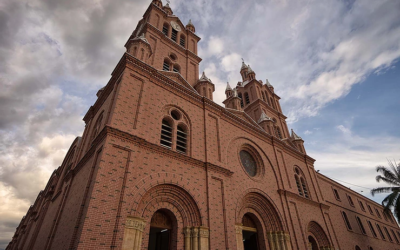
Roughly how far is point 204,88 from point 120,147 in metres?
9.00

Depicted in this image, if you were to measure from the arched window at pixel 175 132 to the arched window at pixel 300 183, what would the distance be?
39.6ft

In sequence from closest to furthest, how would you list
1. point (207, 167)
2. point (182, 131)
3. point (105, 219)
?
point (105, 219)
point (207, 167)
point (182, 131)

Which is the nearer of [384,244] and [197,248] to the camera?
[197,248]

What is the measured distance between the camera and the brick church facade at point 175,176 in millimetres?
9156

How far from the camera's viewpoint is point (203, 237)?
10.5 metres

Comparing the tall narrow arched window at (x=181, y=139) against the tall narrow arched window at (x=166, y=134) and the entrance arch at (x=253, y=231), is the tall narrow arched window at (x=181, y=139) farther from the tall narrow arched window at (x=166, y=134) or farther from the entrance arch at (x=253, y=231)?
the entrance arch at (x=253, y=231)

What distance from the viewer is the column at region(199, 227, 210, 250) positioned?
10254 mm

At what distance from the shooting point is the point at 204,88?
17234 mm

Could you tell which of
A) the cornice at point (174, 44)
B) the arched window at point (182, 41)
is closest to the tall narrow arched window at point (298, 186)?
the cornice at point (174, 44)

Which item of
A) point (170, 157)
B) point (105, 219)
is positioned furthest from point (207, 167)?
point (105, 219)

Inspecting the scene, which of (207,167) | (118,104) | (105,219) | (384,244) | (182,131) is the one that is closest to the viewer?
(105,219)

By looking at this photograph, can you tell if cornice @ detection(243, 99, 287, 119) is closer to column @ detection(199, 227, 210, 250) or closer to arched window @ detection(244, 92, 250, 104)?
arched window @ detection(244, 92, 250, 104)

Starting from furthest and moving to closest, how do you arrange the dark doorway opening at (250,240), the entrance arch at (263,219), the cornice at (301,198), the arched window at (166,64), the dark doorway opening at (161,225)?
the arched window at (166,64)
the cornice at (301,198)
the dark doorway opening at (250,240)
the entrance arch at (263,219)
the dark doorway opening at (161,225)

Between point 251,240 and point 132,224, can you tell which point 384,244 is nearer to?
point 251,240
